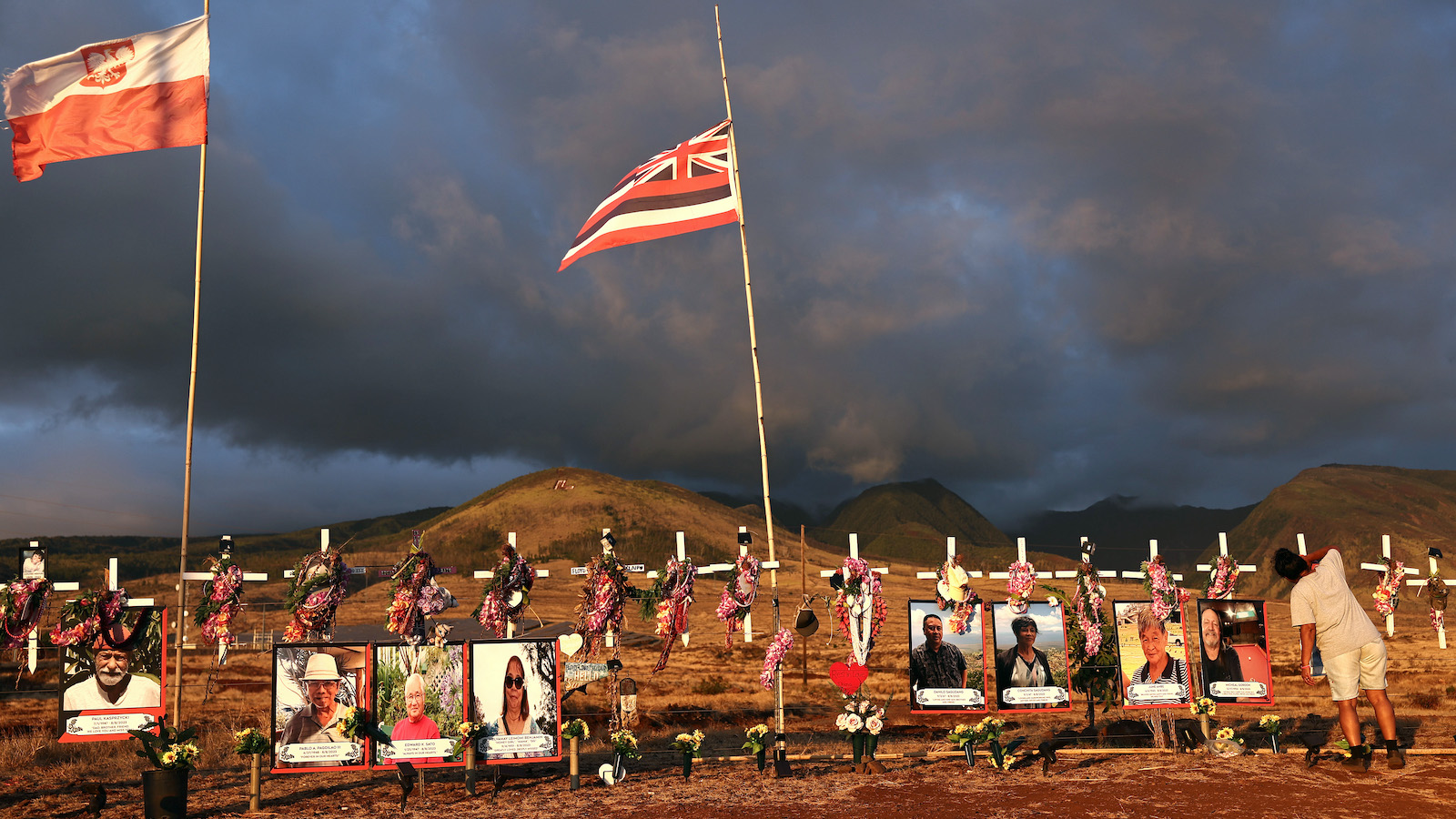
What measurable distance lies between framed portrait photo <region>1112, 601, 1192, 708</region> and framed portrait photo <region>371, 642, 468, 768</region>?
1142 cm

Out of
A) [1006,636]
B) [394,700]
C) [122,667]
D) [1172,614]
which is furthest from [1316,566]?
[122,667]

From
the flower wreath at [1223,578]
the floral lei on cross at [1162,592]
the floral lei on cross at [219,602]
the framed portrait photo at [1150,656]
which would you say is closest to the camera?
the floral lei on cross at [219,602]

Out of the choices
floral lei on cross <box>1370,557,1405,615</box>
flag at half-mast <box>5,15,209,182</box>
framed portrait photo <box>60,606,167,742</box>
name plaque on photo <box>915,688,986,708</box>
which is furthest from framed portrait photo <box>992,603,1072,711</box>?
floral lei on cross <box>1370,557,1405,615</box>

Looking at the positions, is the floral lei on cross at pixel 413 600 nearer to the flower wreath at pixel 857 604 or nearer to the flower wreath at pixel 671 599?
the flower wreath at pixel 671 599

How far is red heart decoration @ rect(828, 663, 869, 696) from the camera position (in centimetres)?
1410

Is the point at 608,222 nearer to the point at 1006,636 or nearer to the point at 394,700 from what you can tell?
the point at 394,700

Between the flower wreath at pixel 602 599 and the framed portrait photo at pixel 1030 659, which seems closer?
the flower wreath at pixel 602 599

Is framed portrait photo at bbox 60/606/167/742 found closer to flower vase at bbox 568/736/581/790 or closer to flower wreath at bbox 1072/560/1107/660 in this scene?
flower vase at bbox 568/736/581/790

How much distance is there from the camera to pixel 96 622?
13867 mm

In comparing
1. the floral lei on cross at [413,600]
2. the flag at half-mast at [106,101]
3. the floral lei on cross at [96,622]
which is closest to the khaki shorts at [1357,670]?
the floral lei on cross at [413,600]

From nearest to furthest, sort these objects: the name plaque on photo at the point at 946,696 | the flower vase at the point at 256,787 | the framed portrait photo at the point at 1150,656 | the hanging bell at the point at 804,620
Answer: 1. the flower vase at the point at 256,787
2. the hanging bell at the point at 804,620
3. the name plaque on photo at the point at 946,696
4. the framed portrait photo at the point at 1150,656

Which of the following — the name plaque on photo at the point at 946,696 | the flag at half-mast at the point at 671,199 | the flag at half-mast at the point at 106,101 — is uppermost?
the flag at half-mast at the point at 106,101

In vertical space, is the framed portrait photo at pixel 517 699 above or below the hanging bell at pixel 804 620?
below

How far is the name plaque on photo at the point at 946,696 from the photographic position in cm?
1499
